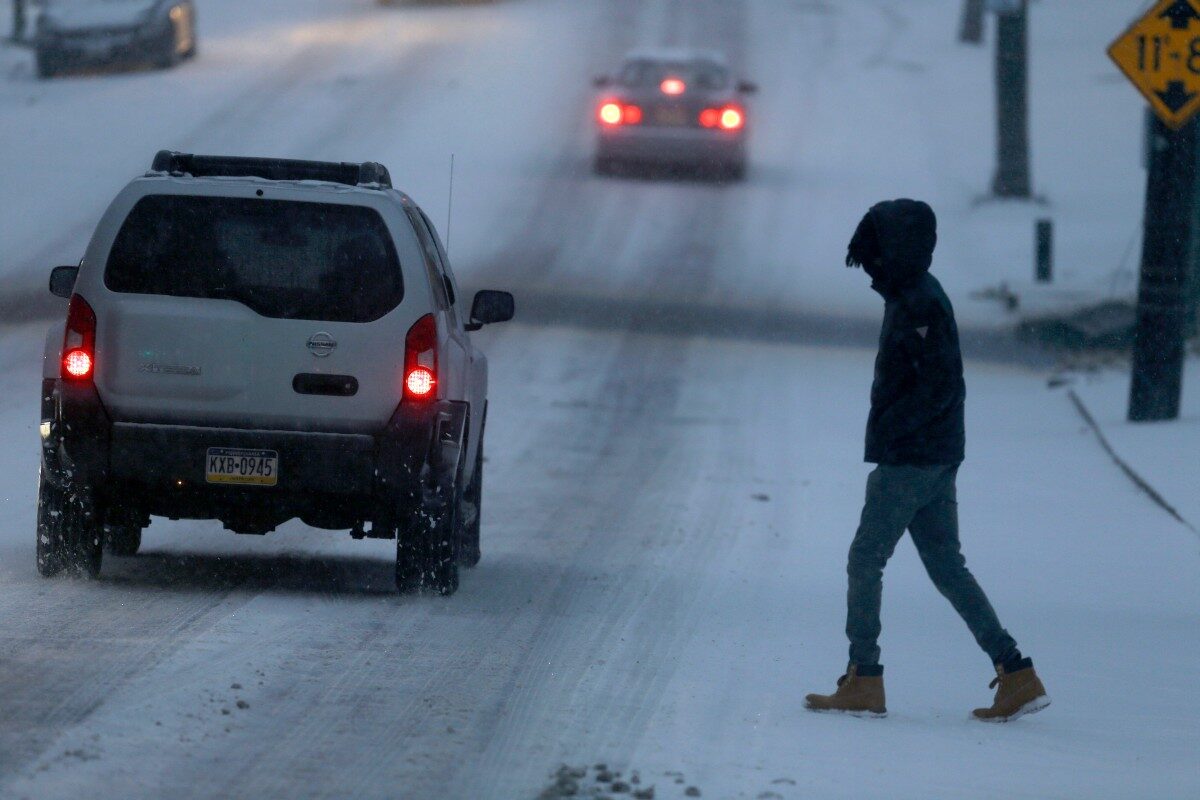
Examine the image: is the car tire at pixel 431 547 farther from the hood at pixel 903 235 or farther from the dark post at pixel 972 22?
the dark post at pixel 972 22

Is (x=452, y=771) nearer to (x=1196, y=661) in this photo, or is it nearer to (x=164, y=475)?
(x=164, y=475)

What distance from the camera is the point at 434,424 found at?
9.04 meters

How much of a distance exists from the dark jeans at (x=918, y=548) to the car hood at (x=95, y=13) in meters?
28.2

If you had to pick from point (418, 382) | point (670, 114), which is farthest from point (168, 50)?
point (418, 382)

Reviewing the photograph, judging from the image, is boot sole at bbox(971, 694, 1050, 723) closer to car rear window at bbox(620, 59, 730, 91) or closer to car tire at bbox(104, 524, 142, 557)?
car tire at bbox(104, 524, 142, 557)

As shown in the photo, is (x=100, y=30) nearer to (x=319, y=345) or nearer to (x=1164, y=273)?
(x=1164, y=273)

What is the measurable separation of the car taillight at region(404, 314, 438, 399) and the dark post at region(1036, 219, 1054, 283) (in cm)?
1615

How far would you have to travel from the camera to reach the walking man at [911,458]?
727 centimetres

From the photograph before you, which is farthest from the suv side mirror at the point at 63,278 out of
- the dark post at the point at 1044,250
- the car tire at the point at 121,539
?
the dark post at the point at 1044,250

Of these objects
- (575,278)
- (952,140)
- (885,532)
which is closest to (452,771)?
(885,532)

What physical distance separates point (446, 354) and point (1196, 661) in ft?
11.5

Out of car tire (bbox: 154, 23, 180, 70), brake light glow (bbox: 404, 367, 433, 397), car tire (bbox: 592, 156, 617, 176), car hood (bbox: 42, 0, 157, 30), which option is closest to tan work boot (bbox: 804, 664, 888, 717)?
brake light glow (bbox: 404, 367, 433, 397)

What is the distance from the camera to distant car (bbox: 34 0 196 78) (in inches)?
1318

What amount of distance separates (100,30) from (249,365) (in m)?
26.1
